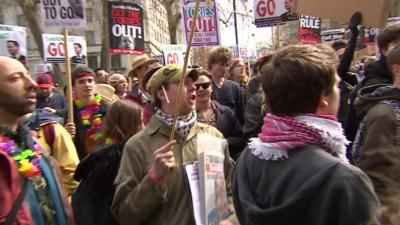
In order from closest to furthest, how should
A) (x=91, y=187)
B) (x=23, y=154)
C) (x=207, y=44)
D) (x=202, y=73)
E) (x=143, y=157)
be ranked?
(x=23, y=154)
(x=143, y=157)
(x=91, y=187)
(x=202, y=73)
(x=207, y=44)

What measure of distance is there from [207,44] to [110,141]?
606 cm

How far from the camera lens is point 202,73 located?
4887 millimetres

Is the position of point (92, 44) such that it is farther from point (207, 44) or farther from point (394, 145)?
point (394, 145)

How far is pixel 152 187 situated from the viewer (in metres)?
2.85

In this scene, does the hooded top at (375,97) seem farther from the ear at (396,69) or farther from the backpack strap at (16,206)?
the backpack strap at (16,206)

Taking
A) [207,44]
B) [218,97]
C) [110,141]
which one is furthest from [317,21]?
[110,141]

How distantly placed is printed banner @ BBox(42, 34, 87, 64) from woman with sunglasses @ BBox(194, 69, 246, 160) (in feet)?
32.0

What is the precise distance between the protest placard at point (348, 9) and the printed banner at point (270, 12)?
6.59 metres

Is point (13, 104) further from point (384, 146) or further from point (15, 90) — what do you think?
point (384, 146)

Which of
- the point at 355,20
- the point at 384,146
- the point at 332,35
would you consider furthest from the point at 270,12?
the point at 384,146

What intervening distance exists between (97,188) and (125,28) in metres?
7.20

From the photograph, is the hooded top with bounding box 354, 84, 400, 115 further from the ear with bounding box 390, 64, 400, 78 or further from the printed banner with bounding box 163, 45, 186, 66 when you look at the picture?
the printed banner with bounding box 163, 45, 186, 66

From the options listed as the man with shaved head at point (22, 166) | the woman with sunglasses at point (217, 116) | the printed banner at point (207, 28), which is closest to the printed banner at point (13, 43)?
the printed banner at point (207, 28)

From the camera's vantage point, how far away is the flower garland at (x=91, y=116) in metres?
5.23
